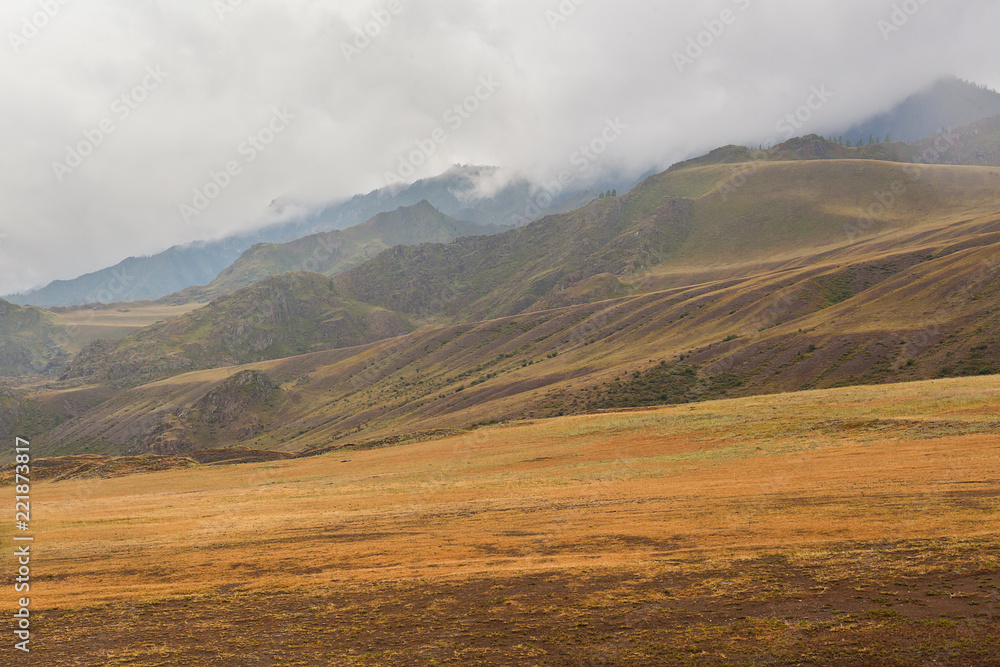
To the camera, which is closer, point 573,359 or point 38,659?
point 38,659

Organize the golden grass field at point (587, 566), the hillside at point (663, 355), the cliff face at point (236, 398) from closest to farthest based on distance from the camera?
1. the golden grass field at point (587, 566)
2. the hillside at point (663, 355)
3. the cliff face at point (236, 398)

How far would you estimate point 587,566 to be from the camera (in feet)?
53.9

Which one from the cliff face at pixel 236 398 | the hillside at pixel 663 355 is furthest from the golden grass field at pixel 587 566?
the cliff face at pixel 236 398

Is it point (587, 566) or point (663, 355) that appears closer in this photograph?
point (587, 566)

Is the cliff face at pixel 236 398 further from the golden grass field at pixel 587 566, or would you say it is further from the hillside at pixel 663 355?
the golden grass field at pixel 587 566

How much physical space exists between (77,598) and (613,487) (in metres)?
22.5

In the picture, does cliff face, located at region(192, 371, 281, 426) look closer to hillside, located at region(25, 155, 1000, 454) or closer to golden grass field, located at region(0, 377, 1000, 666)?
hillside, located at region(25, 155, 1000, 454)

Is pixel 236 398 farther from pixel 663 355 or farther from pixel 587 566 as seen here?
pixel 587 566

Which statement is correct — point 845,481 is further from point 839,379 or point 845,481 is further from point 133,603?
point 839,379

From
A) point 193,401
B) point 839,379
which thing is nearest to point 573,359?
point 839,379

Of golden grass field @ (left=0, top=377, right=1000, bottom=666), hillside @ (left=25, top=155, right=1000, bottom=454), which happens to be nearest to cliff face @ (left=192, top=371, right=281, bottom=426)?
hillside @ (left=25, top=155, right=1000, bottom=454)

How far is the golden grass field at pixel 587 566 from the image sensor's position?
39.0 ft

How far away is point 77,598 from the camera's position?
17641mm

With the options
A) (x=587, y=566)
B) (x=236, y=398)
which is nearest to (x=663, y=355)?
(x=587, y=566)
